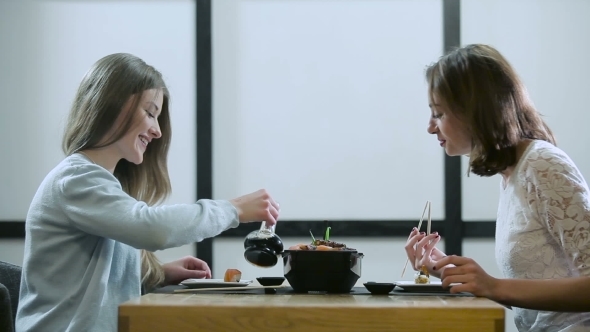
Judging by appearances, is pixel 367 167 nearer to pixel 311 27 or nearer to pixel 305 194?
pixel 305 194

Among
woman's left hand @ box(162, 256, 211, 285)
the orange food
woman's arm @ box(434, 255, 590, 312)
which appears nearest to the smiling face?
woman's left hand @ box(162, 256, 211, 285)

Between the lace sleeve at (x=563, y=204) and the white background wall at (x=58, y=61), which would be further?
the white background wall at (x=58, y=61)

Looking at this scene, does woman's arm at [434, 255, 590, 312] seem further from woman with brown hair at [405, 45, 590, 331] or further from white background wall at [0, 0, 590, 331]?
white background wall at [0, 0, 590, 331]

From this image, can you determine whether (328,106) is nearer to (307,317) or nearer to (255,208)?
(255,208)

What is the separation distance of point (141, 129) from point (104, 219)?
369 millimetres

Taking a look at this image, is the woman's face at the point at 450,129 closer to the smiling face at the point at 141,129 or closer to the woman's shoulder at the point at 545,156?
the woman's shoulder at the point at 545,156

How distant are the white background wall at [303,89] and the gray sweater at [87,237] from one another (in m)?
1.62

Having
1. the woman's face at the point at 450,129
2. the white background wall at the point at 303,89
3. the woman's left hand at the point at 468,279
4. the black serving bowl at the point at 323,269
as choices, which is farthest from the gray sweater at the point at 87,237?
the white background wall at the point at 303,89

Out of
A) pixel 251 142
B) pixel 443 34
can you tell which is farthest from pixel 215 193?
pixel 443 34

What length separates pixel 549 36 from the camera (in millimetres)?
3326

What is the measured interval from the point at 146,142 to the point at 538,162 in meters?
0.99

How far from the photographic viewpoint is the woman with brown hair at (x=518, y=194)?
1468 millimetres

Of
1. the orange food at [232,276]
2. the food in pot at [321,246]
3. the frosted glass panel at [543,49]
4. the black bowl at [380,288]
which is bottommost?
the orange food at [232,276]

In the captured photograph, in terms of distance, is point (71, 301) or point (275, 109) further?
point (275, 109)
